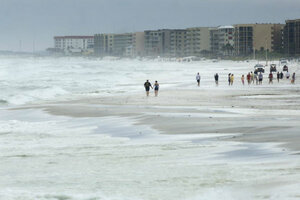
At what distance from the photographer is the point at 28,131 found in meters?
21.3

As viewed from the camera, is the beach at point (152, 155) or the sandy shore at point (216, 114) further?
the sandy shore at point (216, 114)

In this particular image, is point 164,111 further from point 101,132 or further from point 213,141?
point 213,141

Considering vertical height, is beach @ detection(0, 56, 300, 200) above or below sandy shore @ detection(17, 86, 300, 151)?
below

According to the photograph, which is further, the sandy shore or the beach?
the sandy shore

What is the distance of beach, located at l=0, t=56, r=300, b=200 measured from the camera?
1156 cm

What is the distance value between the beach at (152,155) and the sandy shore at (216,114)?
0.04m

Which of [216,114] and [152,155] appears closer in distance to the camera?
[152,155]

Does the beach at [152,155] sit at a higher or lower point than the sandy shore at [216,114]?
lower

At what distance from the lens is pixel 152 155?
50.6 ft

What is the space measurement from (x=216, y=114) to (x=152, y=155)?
10.6 meters

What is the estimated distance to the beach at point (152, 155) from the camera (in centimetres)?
1156

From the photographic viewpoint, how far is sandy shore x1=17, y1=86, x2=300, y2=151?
18844mm

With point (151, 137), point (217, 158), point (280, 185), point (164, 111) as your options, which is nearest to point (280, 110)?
point (164, 111)

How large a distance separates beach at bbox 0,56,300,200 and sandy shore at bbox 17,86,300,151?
0.12ft
